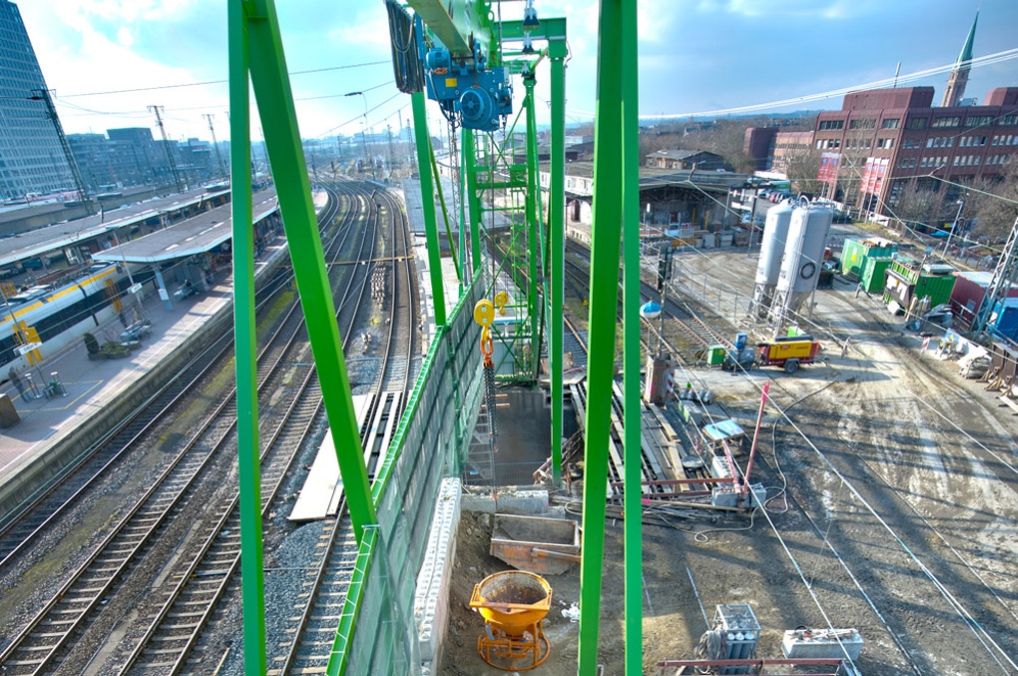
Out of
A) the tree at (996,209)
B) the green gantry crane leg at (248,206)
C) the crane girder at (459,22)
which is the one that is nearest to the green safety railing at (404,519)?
the green gantry crane leg at (248,206)

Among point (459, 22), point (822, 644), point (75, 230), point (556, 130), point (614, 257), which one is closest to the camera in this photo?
point (614, 257)

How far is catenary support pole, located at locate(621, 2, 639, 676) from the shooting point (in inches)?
136

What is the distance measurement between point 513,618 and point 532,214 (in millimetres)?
10534

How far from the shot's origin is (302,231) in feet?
12.2

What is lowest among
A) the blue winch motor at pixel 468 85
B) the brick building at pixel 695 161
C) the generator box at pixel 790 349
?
the generator box at pixel 790 349

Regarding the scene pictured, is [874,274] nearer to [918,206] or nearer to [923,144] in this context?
[918,206]

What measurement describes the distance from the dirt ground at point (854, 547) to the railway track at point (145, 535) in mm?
6139

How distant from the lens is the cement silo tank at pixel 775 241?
2152 centimetres

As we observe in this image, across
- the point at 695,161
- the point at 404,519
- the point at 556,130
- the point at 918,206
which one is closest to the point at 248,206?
the point at 404,519

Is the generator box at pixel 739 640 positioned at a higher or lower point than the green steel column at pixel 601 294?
lower

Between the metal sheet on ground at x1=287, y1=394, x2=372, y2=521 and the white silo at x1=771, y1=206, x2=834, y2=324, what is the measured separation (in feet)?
60.7

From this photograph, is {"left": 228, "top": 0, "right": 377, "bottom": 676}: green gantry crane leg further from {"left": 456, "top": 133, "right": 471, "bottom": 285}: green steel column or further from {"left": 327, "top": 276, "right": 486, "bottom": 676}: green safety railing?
{"left": 456, "top": 133, "right": 471, "bottom": 285}: green steel column

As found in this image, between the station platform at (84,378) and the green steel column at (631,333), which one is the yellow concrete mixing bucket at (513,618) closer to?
the green steel column at (631,333)

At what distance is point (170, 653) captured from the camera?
324 inches
